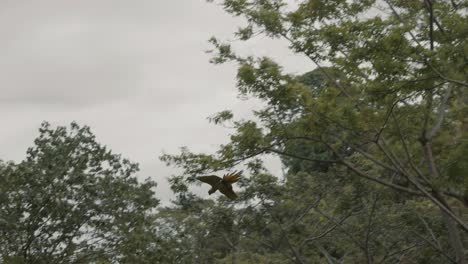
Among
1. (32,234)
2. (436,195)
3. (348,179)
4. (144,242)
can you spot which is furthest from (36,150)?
(436,195)

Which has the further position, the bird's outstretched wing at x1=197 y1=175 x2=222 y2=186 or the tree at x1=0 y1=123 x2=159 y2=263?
the tree at x1=0 y1=123 x2=159 y2=263

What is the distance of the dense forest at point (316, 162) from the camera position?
681 cm

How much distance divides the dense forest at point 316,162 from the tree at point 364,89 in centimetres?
2

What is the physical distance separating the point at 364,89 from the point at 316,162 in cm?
214

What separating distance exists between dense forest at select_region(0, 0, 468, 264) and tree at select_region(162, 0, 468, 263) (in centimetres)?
2

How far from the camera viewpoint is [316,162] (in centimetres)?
873

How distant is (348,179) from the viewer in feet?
35.0

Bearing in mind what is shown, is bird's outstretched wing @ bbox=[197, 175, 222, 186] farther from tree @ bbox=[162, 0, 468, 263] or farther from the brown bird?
tree @ bbox=[162, 0, 468, 263]

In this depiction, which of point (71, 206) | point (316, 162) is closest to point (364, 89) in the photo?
point (316, 162)

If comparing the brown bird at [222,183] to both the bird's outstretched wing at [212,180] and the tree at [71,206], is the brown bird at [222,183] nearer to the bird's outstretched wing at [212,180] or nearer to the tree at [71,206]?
the bird's outstretched wing at [212,180]

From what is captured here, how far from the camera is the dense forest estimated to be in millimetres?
6812

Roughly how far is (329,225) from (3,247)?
7140mm

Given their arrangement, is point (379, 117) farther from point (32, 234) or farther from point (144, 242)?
point (32, 234)

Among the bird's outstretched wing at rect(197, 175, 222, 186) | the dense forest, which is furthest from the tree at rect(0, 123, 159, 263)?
the bird's outstretched wing at rect(197, 175, 222, 186)
